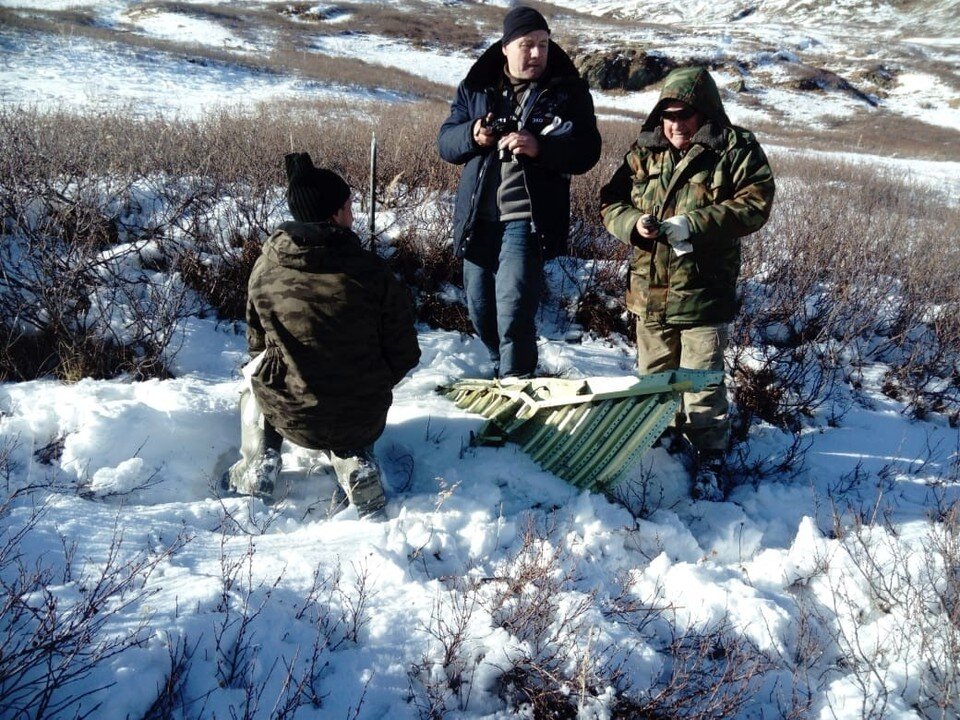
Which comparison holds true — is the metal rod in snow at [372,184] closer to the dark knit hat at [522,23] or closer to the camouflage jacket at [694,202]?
the dark knit hat at [522,23]

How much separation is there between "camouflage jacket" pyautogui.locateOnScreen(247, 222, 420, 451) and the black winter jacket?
0.96 m

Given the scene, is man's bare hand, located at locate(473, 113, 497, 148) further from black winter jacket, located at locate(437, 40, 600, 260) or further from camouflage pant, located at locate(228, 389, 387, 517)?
camouflage pant, located at locate(228, 389, 387, 517)

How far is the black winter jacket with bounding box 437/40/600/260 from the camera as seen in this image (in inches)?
116

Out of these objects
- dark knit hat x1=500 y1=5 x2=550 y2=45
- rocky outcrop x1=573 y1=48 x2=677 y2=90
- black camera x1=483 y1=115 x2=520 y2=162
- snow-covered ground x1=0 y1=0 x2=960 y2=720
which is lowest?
snow-covered ground x1=0 y1=0 x2=960 y2=720

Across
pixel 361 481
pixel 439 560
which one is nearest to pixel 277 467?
pixel 361 481

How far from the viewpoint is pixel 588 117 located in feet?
9.90

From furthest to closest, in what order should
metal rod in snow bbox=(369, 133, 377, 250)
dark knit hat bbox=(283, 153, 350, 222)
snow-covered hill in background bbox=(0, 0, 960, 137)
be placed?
snow-covered hill in background bbox=(0, 0, 960, 137) → metal rod in snow bbox=(369, 133, 377, 250) → dark knit hat bbox=(283, 153, 350, 222)

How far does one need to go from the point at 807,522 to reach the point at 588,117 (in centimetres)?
229

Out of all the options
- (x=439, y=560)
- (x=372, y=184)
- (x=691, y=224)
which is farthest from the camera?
(x=372, y=184)

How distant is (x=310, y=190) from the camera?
2291 mm

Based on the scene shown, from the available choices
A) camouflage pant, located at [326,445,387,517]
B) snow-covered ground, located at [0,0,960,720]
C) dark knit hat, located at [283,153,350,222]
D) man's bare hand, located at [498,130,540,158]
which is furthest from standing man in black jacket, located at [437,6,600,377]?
camouflage pant, located at [326,445,387,517]

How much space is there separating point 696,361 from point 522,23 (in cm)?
198

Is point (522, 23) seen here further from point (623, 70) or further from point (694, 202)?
point (623, 70)

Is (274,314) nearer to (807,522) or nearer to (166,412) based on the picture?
(166,412)
